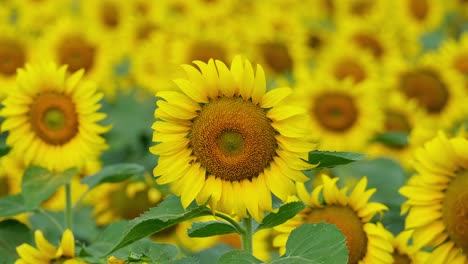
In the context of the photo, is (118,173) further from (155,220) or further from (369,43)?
(369,43)

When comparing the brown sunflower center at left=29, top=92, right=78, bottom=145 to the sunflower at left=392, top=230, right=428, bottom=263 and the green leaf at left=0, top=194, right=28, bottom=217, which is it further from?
the sunflower at left=392, top=230, right=428, bottom=263

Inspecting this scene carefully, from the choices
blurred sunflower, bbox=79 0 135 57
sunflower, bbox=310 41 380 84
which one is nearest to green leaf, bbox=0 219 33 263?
sunflower, bbox=310 41 380 84

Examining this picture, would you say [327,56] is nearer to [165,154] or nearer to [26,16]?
[26,16]

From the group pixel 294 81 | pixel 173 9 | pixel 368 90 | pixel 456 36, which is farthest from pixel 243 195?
pixel 456 36

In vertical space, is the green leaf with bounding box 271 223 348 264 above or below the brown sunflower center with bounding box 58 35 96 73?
below

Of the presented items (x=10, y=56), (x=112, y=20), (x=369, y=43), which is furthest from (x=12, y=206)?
(x=112, y=20)

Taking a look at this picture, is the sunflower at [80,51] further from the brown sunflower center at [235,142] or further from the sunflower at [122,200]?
the brown sunflower center at [235,142]

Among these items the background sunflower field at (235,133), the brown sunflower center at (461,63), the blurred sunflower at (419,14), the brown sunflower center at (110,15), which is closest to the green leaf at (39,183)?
the background sunflower field at (235,133)
